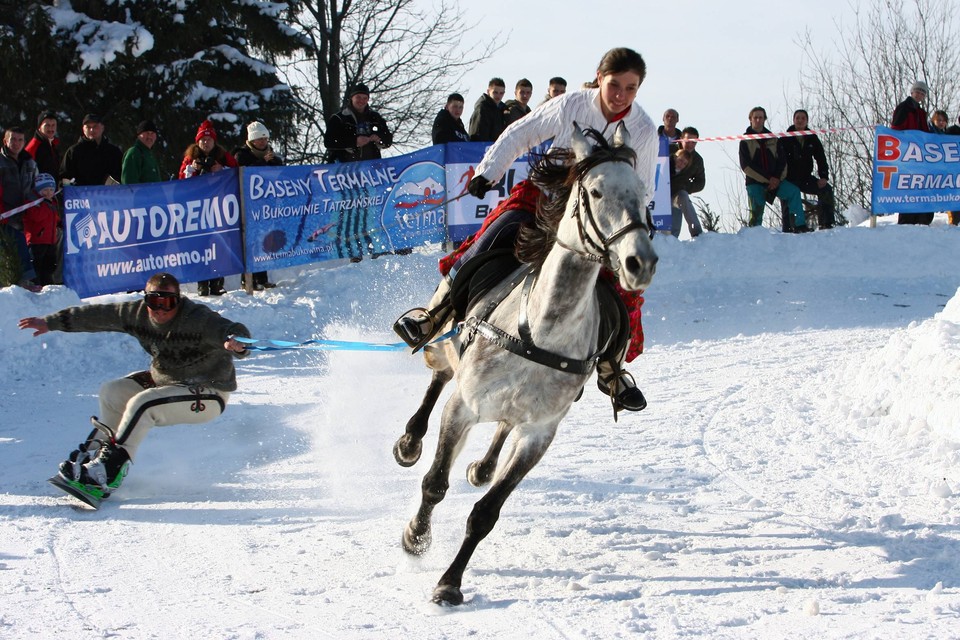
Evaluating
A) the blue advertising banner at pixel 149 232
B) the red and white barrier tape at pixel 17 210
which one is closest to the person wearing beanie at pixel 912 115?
the blue advertising banner at pixel 149 232

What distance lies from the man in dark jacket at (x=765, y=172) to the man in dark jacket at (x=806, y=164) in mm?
298

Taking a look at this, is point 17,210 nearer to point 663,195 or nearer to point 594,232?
point 663,195

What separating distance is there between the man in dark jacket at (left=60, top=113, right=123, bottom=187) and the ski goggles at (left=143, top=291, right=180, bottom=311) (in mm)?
5377

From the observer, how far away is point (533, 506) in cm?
647

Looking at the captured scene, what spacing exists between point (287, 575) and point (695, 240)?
1050 centimetres

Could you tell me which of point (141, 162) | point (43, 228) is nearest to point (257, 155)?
point (141, 162)

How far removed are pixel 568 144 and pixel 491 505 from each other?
6.17ft

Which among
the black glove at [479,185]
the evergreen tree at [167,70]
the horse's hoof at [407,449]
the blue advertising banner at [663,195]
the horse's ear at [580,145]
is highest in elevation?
the evergreen tree at [167,70]

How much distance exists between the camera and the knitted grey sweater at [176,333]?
282 inches

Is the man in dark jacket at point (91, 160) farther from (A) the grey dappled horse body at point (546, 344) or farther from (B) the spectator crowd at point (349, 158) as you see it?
(A) the grey dappled horse body at point (546, 344)

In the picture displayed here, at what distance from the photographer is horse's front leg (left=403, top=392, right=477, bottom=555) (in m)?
5.43

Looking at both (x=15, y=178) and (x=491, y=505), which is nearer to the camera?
(x=491, y=505)

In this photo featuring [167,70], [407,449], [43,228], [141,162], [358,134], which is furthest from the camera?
[167,70]

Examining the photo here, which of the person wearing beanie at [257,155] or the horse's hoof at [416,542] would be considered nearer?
the horse's hoof at [416,542]
